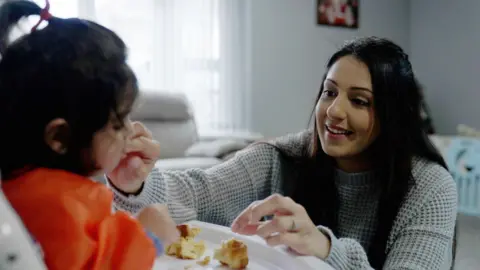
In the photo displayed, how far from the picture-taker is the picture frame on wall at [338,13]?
3.95m

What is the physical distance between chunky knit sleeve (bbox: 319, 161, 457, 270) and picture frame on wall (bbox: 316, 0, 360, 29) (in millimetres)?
3089

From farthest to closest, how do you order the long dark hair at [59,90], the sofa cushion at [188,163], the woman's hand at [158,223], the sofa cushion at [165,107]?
the sofa cushion at [165,107], the sofa cushion at [188,163], the woman's hand at [158,223], the long dark hair at [59,90]

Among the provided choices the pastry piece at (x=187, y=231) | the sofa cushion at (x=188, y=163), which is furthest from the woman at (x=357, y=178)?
the sofa cushion at (x=188, y=163)

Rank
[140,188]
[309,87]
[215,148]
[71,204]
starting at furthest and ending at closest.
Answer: [309,87] → [215,148] → [140,188] → [71,204]

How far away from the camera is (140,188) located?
2.91 feet

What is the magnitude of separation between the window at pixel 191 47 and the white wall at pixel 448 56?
5.88 ft

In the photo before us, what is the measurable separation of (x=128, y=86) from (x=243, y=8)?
3183 mm

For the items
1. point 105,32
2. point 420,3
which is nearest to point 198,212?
point 105,32

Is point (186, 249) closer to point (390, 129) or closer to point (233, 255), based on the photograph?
point (233, 255)

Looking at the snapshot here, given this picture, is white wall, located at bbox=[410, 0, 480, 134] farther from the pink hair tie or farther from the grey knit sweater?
the pink hair tie

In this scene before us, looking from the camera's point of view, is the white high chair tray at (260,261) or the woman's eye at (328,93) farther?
the woman's eye at (328,93)

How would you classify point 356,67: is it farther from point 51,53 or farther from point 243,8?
point 243,8

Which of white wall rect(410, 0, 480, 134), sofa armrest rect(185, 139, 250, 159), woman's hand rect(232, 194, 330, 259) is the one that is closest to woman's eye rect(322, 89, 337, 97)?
woman's hand rect(232, 194, 330, 259)

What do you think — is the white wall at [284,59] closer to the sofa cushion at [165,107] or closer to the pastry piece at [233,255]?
the sofa cushion at [165,107]
